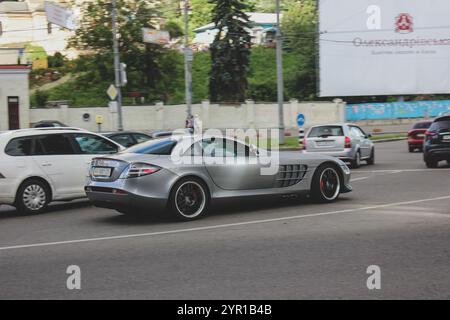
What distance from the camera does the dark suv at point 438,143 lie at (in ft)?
59.0

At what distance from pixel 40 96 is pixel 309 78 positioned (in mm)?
26528

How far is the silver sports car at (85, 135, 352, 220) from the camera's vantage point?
9633 mm

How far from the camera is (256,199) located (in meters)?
10.7

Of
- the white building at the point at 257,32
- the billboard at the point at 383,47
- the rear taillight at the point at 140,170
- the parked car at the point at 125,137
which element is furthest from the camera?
the white building at the point at 257,32

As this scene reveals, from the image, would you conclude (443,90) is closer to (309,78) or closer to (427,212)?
(309,78)

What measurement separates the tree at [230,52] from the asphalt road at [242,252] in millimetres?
43897

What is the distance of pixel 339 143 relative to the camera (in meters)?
19.3

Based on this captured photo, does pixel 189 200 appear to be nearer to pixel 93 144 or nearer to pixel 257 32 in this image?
pixel 93 144

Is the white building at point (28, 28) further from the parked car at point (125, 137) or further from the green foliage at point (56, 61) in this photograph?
the parked car at point (125, 137)

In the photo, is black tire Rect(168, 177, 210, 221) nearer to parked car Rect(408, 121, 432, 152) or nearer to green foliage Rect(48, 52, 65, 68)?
parked car Rect(408, 121, 432, 152)

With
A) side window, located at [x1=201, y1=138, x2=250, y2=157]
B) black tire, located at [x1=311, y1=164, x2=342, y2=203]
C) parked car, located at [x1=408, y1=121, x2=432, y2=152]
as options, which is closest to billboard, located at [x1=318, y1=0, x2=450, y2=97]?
parked car, located at [x1=408, y1=121, x2=432, y2=152]

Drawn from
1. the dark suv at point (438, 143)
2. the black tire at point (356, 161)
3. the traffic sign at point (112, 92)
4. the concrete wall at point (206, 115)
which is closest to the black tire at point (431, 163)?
the dark suv at point (438, 143)

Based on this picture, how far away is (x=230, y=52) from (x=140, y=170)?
4615 cm
